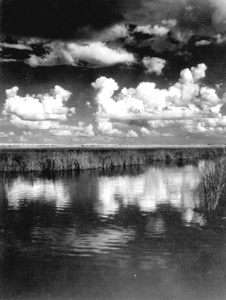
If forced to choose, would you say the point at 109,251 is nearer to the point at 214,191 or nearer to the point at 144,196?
the point at 214,191

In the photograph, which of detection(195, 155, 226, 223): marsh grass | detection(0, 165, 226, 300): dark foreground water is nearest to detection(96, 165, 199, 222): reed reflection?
detection(0, 165, 226, 300): dark foreground water

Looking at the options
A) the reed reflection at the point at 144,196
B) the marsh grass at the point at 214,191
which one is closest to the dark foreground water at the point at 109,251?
the reed reflection at the point at 144,196

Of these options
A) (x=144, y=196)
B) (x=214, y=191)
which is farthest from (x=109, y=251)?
(x=144, y=196)

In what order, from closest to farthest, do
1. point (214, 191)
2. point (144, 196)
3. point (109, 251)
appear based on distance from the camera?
point (109, 251) < point (214, 191) < point (144, 196)

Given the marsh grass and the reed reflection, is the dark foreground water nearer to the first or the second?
the reed reflection

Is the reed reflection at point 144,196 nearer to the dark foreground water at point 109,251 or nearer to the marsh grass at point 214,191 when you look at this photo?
the dark foreground water at point 109,251

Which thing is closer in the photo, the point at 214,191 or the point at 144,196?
the point at 214,191

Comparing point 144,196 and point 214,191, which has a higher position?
point 214,191

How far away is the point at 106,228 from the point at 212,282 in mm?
3865

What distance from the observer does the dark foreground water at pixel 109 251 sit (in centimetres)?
563

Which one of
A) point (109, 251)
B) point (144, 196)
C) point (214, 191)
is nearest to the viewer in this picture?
point (109, 251)

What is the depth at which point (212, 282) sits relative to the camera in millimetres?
5867

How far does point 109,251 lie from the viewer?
7.24 meters

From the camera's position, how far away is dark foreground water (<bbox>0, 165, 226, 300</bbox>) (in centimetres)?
563
